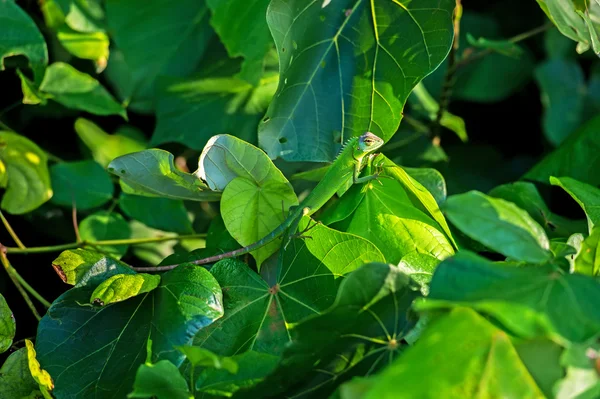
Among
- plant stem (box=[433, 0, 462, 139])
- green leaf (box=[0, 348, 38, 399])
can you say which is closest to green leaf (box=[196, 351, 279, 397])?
green leaf (box=[0, 348, 38, 399])

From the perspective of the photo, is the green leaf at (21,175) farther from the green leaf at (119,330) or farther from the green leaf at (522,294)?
the green leaf at (522,294)

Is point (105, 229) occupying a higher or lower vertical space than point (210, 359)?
lower

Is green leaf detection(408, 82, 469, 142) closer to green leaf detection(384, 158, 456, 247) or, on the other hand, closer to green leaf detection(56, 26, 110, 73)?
green leaf detection(384, 158, 456, 247)

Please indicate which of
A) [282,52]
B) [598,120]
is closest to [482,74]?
[598,120]

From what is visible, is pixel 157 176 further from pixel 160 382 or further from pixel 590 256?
pixel 590 256

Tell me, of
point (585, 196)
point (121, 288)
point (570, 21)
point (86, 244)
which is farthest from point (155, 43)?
point (585, 196)

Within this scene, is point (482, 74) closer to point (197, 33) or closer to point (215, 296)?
point (197, 33)

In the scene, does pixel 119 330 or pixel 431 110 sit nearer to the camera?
pixel 119 330
